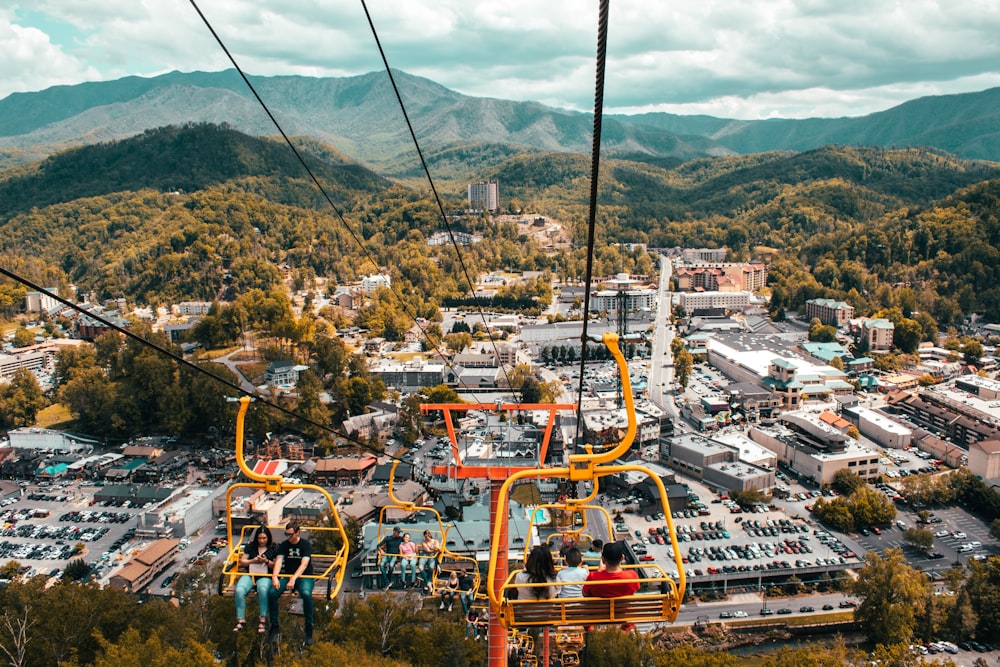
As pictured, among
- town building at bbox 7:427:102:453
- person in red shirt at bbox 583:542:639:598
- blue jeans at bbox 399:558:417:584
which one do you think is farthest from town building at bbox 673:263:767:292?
person in red shirt at bbox 583:542:639:598

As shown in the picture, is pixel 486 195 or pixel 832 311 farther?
pixel 486 195

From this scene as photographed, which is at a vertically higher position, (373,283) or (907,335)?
(373,283)

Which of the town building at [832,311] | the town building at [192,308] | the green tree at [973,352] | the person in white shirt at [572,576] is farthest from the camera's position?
the town building at [192,308]

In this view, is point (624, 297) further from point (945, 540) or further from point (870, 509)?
point (945, 540)

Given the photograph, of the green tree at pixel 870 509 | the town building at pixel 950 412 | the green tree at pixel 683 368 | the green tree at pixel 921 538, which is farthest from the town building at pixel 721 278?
the green tree at pixel 921 538

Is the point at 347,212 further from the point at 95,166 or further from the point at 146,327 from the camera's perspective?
the point at 146,327

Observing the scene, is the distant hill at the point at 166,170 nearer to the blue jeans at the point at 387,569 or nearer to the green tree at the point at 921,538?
the blue jeans at the point at 387,569

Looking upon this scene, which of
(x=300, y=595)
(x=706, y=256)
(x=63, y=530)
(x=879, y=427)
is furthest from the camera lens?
(x=706, y=256)

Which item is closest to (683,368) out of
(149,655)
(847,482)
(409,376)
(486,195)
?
(847,482)
